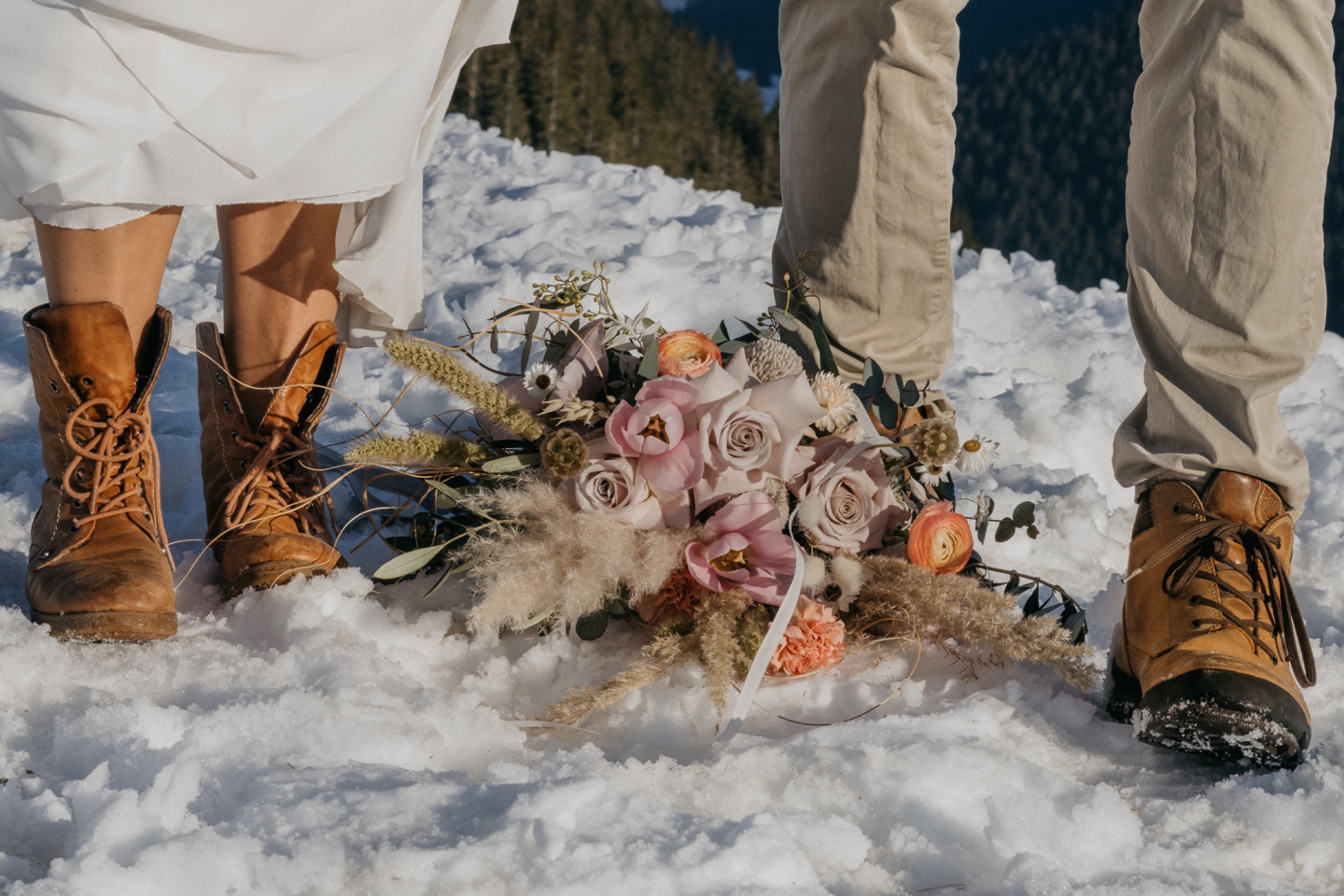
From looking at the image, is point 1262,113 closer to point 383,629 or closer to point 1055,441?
point 1055,441

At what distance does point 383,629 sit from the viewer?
4.59 feet

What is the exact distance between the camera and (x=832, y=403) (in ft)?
4.83

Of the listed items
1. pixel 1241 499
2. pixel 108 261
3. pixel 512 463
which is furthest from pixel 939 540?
pixel 108 261

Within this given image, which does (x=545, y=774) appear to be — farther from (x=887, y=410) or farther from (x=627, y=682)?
(x=887, y=410)

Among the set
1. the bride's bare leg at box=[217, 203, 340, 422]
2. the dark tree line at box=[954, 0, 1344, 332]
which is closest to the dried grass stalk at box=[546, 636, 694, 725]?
the bride's bare leg at box=[217, 203, 340, 422]

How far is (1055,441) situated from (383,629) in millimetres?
1548

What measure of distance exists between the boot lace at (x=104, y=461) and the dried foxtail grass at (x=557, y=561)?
50 centimetres

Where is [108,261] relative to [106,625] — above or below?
above

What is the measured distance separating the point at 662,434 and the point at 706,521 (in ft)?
0.45

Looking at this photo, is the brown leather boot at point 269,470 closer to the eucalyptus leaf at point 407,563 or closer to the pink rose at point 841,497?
the eucalyptus leaf at point 407,563

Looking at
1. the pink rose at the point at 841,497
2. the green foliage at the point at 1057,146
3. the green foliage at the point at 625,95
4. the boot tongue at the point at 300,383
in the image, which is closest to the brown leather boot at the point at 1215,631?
the pink rose at the point at 841,497

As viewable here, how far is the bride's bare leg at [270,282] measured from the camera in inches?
62.6

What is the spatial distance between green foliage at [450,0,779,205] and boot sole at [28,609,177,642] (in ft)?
29.9

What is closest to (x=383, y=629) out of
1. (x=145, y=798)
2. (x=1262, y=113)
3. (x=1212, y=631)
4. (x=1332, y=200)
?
(x=145, y=798)
